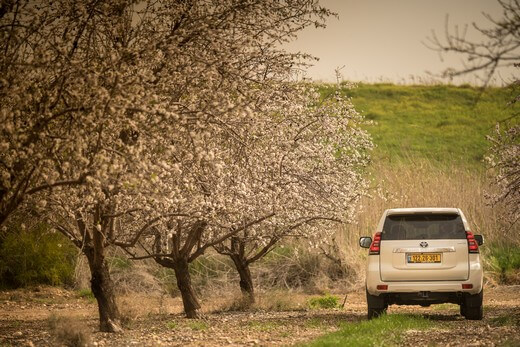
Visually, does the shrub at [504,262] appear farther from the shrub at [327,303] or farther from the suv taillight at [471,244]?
the suv taillight at [471,244]

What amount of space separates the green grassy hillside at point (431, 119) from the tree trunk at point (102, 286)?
30688 mm

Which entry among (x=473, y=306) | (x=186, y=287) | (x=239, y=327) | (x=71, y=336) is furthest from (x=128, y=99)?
(x=186, y=287)

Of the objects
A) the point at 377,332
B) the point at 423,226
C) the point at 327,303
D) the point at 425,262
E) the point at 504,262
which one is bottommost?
the point at 327,303

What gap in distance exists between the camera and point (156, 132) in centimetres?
1203

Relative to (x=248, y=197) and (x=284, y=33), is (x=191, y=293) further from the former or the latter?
(x=284, y=33)

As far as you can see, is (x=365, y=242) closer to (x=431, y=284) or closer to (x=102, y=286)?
(x=431, y=284)

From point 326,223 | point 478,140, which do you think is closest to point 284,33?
point 326,223

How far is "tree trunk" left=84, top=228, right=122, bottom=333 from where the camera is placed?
15.0 metres

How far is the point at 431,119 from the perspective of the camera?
193 feet

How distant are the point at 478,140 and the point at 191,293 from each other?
39188 millimetres

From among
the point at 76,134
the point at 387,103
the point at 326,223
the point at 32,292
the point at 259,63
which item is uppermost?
the point at 387,103

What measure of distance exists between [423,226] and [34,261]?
1568cm

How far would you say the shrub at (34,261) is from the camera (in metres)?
27.4

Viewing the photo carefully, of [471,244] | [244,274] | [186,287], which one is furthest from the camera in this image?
[244,274]
